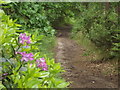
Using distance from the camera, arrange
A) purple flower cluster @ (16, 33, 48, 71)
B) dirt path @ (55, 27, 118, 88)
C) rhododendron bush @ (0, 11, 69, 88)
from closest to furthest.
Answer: rhododendron bush @ (0, 11, 69, 88) → purple flower cluster @ (16, 33, 48, 71) → dirt path @ (55, 27, 118, 88)

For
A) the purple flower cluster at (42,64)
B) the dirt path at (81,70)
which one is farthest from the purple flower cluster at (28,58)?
the dirt path at (81,70)

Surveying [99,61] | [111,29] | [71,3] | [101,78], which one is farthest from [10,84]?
[71,3]

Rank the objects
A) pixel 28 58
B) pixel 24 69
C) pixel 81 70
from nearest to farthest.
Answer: pixel 28 58, pixel 24 69, pixel 81 70

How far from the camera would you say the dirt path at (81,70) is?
3475mm

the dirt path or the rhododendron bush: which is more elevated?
the rhododendron bush

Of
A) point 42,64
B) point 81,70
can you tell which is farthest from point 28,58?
point 81,70

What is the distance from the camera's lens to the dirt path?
3475mm

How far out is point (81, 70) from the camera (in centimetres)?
423

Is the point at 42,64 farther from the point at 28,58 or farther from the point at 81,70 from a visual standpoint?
the point at 81,70

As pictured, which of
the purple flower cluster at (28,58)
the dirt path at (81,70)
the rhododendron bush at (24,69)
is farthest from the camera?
the dirt path at (81,70)

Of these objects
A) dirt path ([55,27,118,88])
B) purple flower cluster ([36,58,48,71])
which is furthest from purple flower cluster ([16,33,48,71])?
dirt path ([55,27,118,88])

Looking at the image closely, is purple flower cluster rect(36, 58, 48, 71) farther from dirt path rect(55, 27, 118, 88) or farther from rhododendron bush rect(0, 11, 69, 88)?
dirt path rect(55, 27, 118, 88)

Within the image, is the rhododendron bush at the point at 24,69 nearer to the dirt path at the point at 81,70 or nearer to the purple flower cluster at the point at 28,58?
the purple flower cluster at the point at 28,58

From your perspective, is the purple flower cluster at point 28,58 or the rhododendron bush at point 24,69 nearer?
the rhododendron bush at point 24,69
